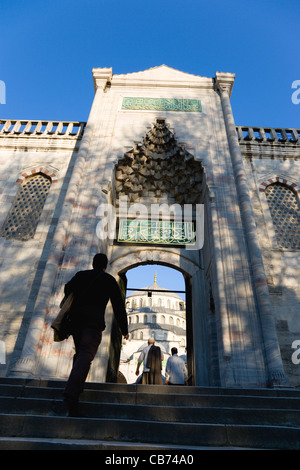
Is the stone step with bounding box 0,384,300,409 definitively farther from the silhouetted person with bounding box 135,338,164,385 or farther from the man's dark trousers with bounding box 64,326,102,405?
the silhouetted person with bounding box 135,338,164,385

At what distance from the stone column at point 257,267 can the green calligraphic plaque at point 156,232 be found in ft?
6.19

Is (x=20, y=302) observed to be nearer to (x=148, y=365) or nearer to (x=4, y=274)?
(x=4, y=274)

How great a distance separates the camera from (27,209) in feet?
26.8

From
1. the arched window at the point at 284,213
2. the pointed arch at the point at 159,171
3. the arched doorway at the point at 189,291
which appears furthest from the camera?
the pointed arch at the point at 159,171

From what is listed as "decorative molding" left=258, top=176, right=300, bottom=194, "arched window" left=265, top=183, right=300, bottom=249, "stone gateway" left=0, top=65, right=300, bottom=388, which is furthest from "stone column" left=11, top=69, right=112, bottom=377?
"arched window" left=265, top=183, right=300, bottom=249

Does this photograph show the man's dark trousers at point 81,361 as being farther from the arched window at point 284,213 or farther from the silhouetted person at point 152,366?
the arched window at point 284,213

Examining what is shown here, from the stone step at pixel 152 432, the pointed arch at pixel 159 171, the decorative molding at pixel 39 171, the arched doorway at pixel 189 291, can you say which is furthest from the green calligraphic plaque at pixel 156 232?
the stone step at pixel 152 432

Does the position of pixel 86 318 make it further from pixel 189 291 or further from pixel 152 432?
pixel 189 291

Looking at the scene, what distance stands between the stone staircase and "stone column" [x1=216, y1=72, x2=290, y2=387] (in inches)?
63.3

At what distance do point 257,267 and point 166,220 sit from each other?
3.37 m

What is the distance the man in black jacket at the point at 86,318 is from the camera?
95.0 inches

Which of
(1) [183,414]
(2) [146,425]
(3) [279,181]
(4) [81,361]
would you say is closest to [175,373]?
(1) [183,414]

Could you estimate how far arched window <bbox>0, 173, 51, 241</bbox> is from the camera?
304 inches
